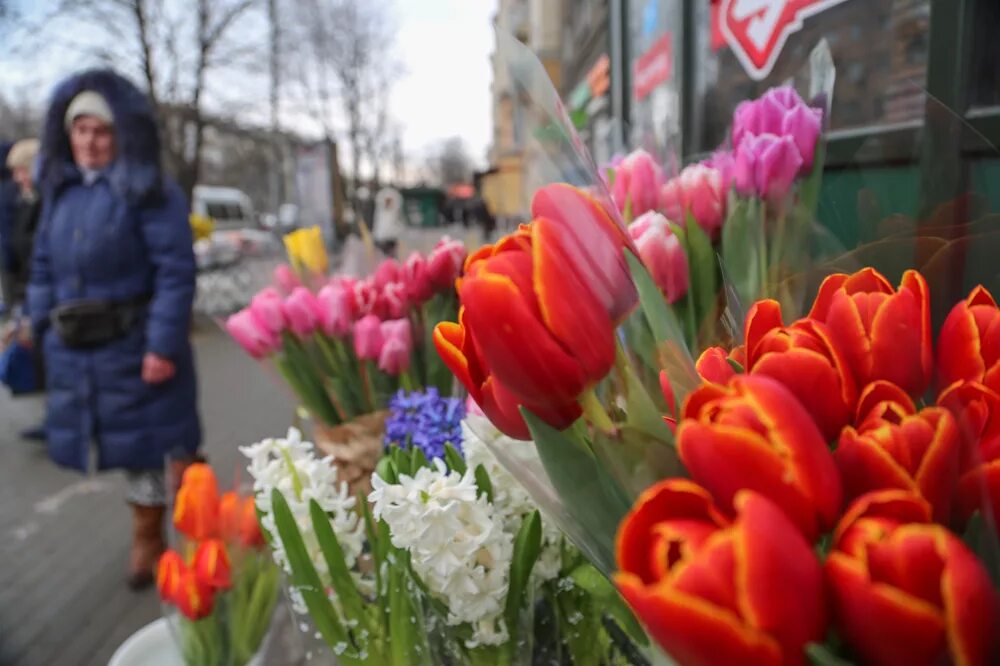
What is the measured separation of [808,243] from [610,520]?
1.56 ft

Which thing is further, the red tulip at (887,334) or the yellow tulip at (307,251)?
the yellow tulip at (307,251)

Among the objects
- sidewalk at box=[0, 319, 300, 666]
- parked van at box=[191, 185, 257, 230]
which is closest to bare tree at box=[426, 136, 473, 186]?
parked van at box=[191, 185, 257, 230]

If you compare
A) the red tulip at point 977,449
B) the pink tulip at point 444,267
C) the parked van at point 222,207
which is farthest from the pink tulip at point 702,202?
the parked van at point 222,207

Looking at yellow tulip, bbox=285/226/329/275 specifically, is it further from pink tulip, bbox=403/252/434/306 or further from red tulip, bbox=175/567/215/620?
red tulip, bbox=175/567/215/620

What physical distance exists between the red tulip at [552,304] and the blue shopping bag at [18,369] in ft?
15.5

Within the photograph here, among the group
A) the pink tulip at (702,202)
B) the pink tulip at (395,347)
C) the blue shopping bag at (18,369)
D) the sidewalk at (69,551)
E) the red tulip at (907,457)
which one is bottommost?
the sidewalk at (69,551)

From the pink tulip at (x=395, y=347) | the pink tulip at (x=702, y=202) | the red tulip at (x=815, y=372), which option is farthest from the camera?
the pink tulip at (x=395, y=347)

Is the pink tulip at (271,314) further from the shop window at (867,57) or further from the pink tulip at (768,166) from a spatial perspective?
the shop window at (867,57)

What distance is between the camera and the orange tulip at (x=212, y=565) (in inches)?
50.6

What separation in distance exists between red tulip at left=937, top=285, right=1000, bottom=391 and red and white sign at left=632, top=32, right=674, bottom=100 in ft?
9.50

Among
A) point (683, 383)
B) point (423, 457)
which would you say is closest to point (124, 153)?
point (423, 457)

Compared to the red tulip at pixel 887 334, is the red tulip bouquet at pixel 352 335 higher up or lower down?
lower down

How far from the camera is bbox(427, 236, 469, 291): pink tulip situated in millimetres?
1207

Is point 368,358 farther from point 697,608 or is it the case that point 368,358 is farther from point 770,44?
point 770,44
